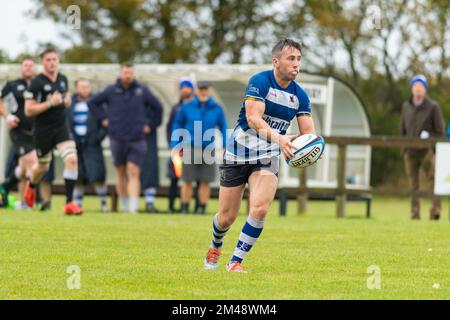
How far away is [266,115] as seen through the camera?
9.67 meters

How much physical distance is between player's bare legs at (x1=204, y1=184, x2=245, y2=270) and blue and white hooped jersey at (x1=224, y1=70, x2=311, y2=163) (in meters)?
0.27

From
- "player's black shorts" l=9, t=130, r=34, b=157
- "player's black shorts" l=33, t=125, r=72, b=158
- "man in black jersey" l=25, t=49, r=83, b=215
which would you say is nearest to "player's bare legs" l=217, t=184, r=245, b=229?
"man in black jersey" l=25, t=49, r=83, b=215

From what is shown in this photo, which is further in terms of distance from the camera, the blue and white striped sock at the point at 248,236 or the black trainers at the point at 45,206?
the black trainers at the point at 45,206

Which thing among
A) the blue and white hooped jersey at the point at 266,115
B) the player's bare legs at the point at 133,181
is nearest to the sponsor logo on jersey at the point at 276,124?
the blue and white hooped jersey at the point at 266,115

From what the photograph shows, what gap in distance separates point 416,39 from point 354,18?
8.22ft

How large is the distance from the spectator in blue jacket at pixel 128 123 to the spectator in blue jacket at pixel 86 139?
1.13 m

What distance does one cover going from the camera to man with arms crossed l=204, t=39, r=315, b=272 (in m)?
9.54

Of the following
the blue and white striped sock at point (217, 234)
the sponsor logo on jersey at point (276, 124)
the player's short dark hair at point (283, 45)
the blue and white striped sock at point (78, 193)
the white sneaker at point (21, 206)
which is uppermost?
the player's short dark hair at point (283, 45)

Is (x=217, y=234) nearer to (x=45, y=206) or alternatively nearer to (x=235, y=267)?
(x=235, y=267)

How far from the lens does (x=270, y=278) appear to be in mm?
9227

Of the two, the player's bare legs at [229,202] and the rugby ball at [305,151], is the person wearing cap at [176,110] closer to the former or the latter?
the player's bare legs at [229,202]

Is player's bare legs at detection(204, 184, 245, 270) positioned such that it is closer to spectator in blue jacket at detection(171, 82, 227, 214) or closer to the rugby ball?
the rugby ball

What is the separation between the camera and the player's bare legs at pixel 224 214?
384 inches
